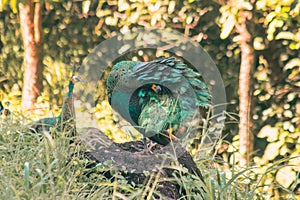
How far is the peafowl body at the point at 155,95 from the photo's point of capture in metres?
3.45

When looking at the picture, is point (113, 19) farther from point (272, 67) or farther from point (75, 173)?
point (75, 173)

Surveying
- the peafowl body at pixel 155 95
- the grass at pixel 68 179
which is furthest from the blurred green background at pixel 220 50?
the grass at pixel 68 179

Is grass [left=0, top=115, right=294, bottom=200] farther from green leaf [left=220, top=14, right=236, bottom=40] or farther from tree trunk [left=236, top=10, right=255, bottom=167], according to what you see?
tree trunk [left=236, top=10, right=255, bottom=167]

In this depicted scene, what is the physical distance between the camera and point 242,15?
5.45 metres

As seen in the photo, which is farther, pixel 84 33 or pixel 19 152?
pixel 84 33

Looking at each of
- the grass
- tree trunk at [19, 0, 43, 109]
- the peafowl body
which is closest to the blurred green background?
tree trunk at [19, 0, 43, 109]

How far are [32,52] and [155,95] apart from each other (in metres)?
3.52

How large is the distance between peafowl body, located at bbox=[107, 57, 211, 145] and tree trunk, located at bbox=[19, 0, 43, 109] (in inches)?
126

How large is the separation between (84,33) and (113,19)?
0.81m

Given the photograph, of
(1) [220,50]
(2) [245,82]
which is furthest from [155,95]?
(1) [220,50]

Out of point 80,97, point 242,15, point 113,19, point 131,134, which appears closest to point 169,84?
point 131,134

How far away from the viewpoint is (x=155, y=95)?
3.47 meters

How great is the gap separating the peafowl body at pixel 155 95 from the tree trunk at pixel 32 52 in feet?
10.5

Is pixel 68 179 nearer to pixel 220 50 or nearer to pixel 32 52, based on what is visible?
pixel 220 50
